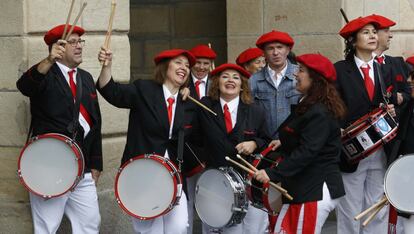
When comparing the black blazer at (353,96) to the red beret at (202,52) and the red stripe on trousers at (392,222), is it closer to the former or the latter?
the red stripe on trousers at (392,222)

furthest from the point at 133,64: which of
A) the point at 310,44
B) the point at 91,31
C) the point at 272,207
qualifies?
the point at 272,207

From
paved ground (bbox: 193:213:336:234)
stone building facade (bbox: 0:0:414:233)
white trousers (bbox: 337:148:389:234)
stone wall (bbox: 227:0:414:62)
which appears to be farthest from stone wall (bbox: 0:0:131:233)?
stone wall (bbox: 227:0:414:62)

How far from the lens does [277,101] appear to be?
9.03 m

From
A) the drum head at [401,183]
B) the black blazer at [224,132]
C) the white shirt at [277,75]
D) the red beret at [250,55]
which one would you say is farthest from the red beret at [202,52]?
the drum head at [401,183]

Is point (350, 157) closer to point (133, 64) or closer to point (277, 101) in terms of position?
point (277, 101)

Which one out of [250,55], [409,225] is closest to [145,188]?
[409,225]

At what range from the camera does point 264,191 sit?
7473mm

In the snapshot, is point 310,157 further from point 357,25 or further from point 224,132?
point 357,25

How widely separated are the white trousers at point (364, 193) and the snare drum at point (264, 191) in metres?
1.37

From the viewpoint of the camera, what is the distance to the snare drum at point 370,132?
8.47m

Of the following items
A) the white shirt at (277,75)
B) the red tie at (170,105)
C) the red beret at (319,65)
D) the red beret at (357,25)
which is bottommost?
the red tie at (170,105)

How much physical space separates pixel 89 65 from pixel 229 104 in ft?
4.27

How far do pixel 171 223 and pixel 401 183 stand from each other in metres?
1.69

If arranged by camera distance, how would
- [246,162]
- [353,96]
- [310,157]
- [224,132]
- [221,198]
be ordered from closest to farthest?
1. [310,157]
2. [246,162]
3. [221,198]
4. [224,132]
5. [353,96]
